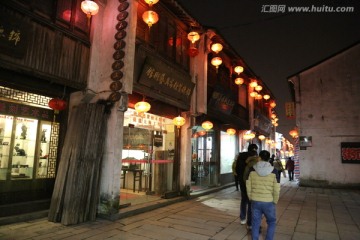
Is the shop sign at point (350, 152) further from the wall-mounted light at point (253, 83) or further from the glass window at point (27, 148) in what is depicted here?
the glass window at point (27, 148)

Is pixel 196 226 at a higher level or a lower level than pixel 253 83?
lower

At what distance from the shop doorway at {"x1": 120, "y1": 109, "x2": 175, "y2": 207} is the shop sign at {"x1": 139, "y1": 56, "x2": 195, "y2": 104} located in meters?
1.49

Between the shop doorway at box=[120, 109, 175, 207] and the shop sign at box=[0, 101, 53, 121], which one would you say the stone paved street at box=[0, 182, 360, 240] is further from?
the shop sign at box=[0, 101, 53, 121]

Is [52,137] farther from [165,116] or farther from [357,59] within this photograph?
[357,59]

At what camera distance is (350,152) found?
746 inches

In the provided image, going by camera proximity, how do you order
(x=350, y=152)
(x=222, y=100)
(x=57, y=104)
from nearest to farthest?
(x=57, y=104) → (x=222, y=100) → (x=350, y=152)

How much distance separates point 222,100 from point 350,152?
11.1 metres

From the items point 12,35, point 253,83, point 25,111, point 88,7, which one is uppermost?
point 253,83

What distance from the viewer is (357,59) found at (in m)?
19.8

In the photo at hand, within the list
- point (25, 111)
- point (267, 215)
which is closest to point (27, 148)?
point (25, 111)

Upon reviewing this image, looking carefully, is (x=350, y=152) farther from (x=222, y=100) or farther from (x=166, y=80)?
(x=166, y=80)

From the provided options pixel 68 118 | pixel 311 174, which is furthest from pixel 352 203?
pixel 68 118

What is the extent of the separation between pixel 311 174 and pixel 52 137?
63.1 ft

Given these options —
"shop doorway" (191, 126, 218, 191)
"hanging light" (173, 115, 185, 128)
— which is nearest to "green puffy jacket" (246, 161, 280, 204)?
"hanging light" (173, 115, 185, 128)
